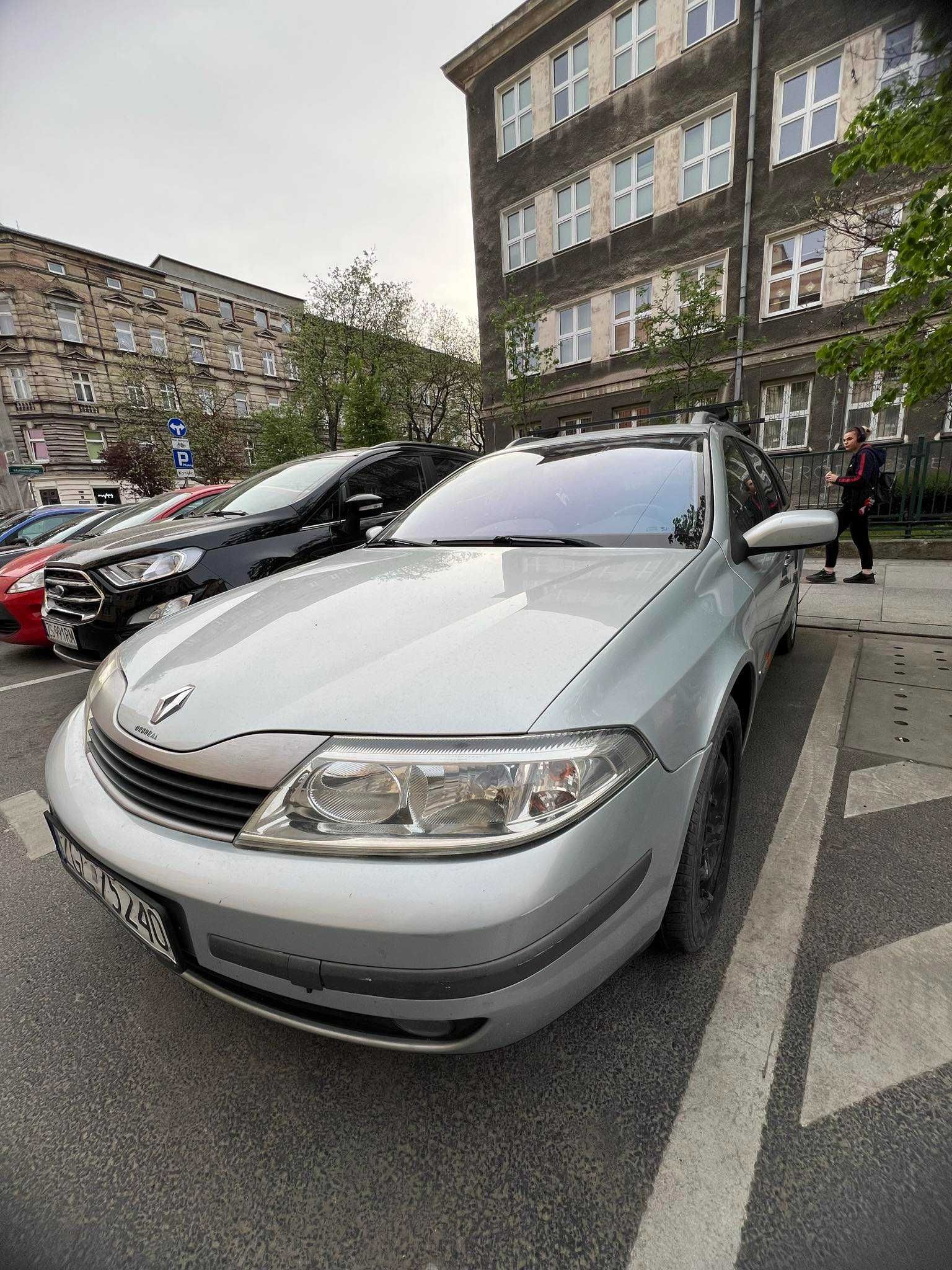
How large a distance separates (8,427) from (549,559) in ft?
74.9

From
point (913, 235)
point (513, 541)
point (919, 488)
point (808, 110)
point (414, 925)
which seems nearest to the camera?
point (414, 925)

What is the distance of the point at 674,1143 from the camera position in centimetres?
112

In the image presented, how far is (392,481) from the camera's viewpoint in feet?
14.8

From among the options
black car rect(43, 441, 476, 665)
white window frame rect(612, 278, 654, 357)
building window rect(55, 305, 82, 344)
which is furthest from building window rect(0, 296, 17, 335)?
black car rect(43, 441, 476, 665)

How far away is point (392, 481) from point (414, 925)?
13.2 ft

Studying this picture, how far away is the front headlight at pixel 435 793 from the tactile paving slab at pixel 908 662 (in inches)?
136

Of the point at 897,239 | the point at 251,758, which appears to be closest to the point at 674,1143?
the point at 251,758

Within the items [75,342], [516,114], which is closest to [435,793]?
[516,114]

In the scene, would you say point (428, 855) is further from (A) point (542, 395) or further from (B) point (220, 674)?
(A) point (542, 395)

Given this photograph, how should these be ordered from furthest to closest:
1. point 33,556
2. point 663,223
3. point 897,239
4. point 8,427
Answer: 1. point 8,427
2. point 663,223
3. point 33,556
4. point 897,239

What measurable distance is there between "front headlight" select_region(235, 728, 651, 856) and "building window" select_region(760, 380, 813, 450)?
14498 millimetres

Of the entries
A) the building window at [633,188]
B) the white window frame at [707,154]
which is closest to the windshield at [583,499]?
the white window frame at [707,154]

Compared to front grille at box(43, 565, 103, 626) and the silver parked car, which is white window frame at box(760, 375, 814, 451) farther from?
the silver parked car

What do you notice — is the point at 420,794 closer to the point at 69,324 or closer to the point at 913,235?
the point at 913,235
